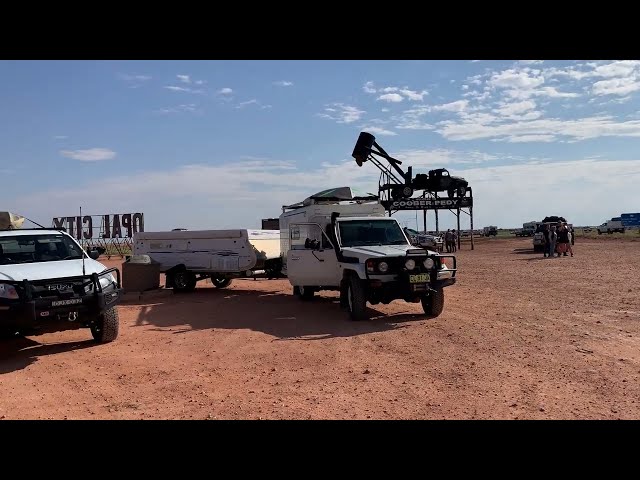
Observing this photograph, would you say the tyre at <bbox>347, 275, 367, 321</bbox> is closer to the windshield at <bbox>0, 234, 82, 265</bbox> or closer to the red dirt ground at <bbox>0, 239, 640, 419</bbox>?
the red dirt ground at <bbox>0, 239, 640, 419</bbox>

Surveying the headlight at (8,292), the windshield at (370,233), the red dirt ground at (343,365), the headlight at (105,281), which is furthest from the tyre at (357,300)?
the headlight at (8,292)

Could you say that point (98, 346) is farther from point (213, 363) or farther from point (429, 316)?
point (429, 316)

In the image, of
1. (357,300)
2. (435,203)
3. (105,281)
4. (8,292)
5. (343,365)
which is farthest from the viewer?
(435,203)

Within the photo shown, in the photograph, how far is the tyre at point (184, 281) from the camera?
16453mm

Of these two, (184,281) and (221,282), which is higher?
(184,281)

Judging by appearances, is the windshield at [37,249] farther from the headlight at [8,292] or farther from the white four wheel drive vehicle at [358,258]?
the white four wheel drive vehicle at [358,258]

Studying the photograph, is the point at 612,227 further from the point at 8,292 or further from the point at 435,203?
the point at 8,292

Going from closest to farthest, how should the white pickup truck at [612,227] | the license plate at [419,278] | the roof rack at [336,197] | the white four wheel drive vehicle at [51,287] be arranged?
the white four wheel drive vehicle at [51,287]
the license plate at [419,278]
the roof rack at [336,197]
the white pickup truck at [612,227]

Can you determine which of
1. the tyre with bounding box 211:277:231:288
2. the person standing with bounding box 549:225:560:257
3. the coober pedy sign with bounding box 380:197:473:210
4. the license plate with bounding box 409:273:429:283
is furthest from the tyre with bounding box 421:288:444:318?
the person standing with bounding box 549:225:560:257

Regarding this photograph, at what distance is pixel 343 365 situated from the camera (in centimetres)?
708

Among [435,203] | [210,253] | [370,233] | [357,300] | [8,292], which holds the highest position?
[435,203]

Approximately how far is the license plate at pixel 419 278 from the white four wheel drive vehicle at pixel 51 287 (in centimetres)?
502

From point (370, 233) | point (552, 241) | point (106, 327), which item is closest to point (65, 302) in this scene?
point (106, 327)

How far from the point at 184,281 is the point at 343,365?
10476mm
